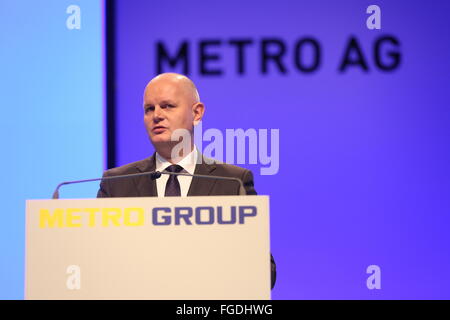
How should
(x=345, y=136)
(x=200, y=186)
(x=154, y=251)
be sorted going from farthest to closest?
(x=345, y=136)
(x=200, y=186)
(x=154, y=251)

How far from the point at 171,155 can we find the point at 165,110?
0.18 m

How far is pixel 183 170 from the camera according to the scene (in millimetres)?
2533

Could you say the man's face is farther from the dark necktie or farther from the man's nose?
the dark necktie

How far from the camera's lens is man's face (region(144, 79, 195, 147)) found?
256cm

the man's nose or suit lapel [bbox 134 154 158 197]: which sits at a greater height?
the man's nose

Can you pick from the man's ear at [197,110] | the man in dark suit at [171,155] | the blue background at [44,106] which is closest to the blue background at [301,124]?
the blue background at [44,106]

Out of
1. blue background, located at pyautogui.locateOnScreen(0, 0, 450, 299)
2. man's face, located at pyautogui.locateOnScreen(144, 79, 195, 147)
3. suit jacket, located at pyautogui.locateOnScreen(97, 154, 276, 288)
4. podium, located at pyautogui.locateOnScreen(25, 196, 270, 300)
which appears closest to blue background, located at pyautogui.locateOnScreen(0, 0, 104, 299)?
blue background, located at pyautogui.locateOnScreen(0, 0, 450, 299)

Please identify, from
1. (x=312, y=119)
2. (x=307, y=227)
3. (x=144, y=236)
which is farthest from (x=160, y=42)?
(x=144, y=236)

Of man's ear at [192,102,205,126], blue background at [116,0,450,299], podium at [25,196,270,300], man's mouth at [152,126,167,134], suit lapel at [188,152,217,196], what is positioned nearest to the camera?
podium at [25,196,270,300]

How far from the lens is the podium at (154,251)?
5.68ft

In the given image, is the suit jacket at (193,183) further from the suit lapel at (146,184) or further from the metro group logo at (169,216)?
the metro group logo at (169,216)

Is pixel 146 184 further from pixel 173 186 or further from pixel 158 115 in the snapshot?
pixel 158 115

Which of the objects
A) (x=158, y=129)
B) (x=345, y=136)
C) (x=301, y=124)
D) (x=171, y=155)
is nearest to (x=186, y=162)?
(x=171, y=155)

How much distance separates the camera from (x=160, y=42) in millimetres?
3734
